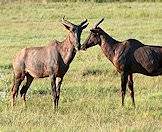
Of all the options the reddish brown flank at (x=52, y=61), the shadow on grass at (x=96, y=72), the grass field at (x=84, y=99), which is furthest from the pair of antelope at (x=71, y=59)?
the shadow on grass at (x=96, y=72)

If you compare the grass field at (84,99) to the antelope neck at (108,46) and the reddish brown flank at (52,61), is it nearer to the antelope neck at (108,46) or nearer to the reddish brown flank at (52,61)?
the reddish brown flank at (52,61)

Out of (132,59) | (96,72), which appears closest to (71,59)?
(132,59)

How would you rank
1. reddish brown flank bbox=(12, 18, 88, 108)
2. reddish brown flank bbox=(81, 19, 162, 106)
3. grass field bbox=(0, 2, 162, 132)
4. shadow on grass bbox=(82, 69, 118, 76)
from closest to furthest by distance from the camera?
grass field bbox=(0, 2, 162, 132) < reddish brown flank bbox=(12, 18, 88, 108) < reddish brown flank bbox=(81, 19, 162, 106) < shadow on grass bbox=(82, 69, 118, 76)

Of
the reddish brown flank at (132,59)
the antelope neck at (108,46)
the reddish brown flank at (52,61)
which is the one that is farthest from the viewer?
the antelope neck at (108,46)

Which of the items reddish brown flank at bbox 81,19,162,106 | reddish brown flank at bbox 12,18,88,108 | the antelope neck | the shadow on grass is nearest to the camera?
reddish brown flank at bbox 12,18,88,108

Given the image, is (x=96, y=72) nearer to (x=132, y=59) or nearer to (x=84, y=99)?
(x=84, y=99)

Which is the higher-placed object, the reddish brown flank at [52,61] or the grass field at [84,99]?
the reddish brown flank at [52,61]

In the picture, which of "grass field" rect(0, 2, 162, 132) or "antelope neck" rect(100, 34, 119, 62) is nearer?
"grass field" rect(0, 2, 162, 132)

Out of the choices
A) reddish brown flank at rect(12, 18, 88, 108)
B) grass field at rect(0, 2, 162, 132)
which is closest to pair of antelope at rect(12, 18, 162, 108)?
reddish brown flank at rect(12, 18, 88, 108)

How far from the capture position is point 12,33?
3055 centimetres

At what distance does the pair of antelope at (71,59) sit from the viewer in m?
13.2

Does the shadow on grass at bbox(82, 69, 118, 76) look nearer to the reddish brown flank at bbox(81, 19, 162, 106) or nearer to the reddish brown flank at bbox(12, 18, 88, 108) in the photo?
the reddish brown flank at bbox(81, 19, 162, 106)

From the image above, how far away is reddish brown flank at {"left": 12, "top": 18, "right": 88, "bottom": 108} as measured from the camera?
516 inches

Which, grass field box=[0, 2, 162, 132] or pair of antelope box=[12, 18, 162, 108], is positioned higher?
pair of antelope box=[12, 18, 162, 108]
